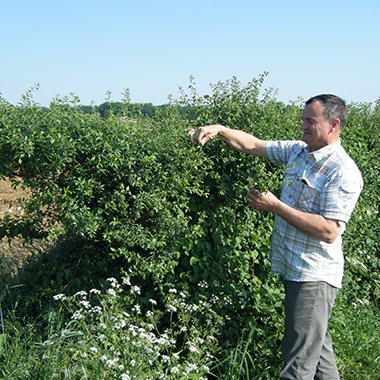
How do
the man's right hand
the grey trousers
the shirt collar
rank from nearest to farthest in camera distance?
the grey trousers, the shirt collar, the man's right hand

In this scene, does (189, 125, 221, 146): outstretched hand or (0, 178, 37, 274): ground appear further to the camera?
(0, 178, 37, 274): ground

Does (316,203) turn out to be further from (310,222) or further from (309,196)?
(310,222)

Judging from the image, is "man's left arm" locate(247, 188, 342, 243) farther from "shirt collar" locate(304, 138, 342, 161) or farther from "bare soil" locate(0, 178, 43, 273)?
"bare soil" locate(0, 178, 43, 273)

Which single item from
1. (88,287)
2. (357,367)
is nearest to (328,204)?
(357,367)

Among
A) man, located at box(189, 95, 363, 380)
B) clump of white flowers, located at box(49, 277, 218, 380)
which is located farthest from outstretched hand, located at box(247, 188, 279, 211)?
clump of white flowers, located at box(49, 277, 218, 380)

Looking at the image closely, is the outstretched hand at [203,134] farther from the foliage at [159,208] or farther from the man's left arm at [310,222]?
the man's left arm at [310,222]

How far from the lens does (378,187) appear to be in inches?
203

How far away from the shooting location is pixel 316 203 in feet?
9.20

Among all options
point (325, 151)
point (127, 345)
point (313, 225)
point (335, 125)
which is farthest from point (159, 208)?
point (335, 125)

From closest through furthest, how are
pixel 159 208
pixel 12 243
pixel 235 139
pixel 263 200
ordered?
pixel 263 200 < pixel 159 208 < pixel 235 139 < pixel 12 243

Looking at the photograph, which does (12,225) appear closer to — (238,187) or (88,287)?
(88,287)

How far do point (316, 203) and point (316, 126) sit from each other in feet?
1.84

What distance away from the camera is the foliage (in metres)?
2.90

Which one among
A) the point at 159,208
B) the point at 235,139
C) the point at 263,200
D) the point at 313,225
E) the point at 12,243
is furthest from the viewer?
the point at 12,243
